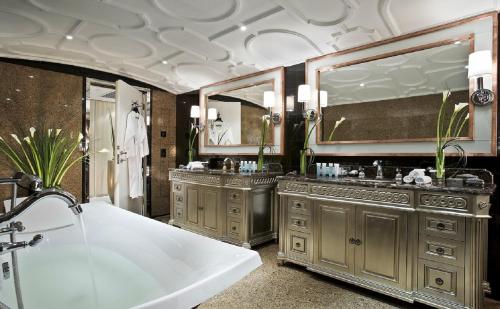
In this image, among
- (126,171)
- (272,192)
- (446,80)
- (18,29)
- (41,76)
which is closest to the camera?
(446,80)

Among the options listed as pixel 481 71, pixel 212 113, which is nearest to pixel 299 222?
pixel 481 71

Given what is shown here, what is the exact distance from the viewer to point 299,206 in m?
2.49

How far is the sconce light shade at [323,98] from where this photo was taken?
2.99m

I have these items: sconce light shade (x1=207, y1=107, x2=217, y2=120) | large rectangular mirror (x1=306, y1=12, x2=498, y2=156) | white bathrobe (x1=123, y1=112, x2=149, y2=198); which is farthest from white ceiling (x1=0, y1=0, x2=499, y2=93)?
white bathrobe (x1=123, y1=112, x2=149, y2=198)

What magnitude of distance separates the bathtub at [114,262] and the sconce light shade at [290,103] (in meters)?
2.16

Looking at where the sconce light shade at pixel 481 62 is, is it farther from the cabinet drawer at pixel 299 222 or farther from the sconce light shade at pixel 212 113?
the sconce light shade at pixel 212 113

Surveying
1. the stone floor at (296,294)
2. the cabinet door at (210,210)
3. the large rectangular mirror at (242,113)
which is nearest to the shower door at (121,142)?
the large rectangular mirror at (242,113)

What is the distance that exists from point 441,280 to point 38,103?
471 cm

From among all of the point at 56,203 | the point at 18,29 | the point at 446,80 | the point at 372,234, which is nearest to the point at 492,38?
the point at 446,80

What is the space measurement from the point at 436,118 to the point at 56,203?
342 centimetres

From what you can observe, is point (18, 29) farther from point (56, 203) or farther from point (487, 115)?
point (487, 115)

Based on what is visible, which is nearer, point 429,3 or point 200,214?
point 429,3

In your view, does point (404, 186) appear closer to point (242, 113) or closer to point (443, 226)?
point (443, 226)

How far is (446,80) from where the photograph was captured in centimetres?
227
